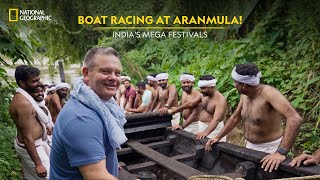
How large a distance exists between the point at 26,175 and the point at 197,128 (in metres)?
3.10

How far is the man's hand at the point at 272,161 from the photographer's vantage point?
2656 millimetres

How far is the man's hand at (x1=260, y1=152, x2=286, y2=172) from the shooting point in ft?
8.71

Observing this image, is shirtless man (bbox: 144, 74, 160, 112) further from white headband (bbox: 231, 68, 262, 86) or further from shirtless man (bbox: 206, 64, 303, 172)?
white headband (bbox: 231, 68, 262, 86)

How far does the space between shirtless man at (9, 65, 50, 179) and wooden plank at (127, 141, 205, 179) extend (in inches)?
45.3

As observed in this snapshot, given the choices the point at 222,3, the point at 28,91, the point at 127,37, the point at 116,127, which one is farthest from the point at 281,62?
the point at 127,37

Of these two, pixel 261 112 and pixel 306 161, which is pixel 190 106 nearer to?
pixel 261 112

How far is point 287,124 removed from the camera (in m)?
2.89

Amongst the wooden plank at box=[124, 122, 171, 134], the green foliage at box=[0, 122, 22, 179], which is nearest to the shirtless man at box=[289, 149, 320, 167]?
the wooden plank at box=[124, 122, 171, 134]

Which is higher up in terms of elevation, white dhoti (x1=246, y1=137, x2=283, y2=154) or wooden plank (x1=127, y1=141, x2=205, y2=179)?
white dhoti (x1=246, y1=137, x2=283, y2=154)

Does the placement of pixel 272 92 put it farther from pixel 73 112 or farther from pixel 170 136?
pixel 73 112

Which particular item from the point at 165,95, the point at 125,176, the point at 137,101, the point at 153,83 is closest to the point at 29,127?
the point at 125,176

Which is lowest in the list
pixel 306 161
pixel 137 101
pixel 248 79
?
pixel 137 101

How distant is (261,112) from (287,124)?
43cm

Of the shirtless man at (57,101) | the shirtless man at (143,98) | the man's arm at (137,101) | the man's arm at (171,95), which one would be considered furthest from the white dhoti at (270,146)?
the man's arm at (137,101)
